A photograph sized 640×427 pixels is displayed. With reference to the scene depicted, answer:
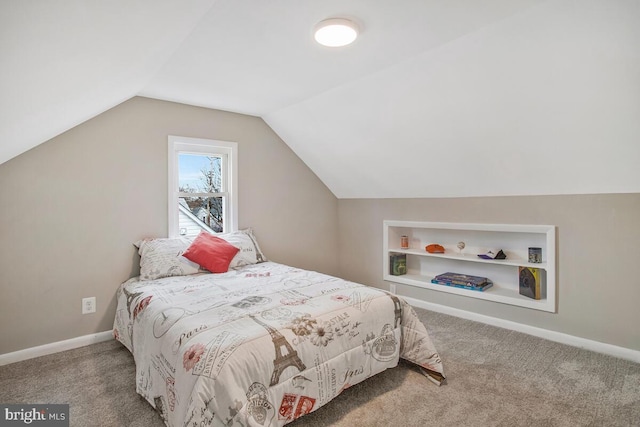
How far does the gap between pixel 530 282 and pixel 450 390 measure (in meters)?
1.48

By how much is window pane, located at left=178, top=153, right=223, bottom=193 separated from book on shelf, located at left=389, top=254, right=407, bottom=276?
209 centimetres

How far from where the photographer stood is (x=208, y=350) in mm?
1539

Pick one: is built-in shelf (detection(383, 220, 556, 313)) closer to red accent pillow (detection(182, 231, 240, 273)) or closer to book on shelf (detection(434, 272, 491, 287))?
book on shelf (detection(434, 272, 491, 287))

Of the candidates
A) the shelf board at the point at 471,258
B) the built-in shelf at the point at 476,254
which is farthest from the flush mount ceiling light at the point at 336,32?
the shelf board at the point at 471,258

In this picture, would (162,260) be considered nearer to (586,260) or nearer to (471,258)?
(471,258)

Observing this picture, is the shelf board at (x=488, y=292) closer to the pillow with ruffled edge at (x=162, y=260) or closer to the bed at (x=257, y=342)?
the bed at (x=257, y=342)

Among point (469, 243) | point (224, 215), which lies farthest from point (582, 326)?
point (224, 215)

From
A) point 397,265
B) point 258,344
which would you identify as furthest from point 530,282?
point 258,344

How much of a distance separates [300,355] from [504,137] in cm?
214

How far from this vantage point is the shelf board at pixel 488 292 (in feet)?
9.57

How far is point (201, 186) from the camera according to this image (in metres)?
3.53

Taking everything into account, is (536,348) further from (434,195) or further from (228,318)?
(228,318)

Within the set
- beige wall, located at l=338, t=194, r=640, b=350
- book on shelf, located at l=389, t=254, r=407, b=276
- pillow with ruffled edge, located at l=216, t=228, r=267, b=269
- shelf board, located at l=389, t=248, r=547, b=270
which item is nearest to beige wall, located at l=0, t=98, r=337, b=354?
pillow with ruffled edge, located at l=216, t=228, r=267, b=269

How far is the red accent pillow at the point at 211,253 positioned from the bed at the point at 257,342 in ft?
0.68
